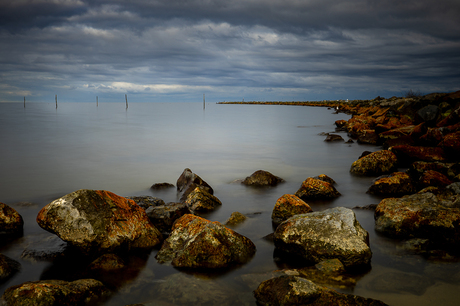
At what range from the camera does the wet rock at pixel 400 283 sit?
4664 millimetres

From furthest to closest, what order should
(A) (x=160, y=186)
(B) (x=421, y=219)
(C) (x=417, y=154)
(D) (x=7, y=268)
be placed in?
1. (C) (x=417, y=154)
2. (A) (x=160, y=186)
3. (B) (x=421, y=219)
4. (D) (x=7, y=268)

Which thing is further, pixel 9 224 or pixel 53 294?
pixel 9 224

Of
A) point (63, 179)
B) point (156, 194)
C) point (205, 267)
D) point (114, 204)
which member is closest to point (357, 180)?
point (156, 194)

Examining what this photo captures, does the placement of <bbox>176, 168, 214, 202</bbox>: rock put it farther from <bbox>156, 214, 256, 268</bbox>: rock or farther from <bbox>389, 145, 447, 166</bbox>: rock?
<bbox>389, 145, 447, 166</bbox>: rock

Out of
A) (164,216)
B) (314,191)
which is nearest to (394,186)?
(314,191)

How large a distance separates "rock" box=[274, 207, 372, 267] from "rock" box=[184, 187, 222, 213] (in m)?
2.69

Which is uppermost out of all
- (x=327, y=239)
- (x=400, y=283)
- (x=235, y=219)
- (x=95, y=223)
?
(x=95, y=223)

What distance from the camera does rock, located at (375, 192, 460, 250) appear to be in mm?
5805

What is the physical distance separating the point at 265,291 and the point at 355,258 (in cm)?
175

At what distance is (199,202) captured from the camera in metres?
7.98

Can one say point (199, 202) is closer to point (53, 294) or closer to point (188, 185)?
point (188, 185)

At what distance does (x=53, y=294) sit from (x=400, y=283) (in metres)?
4.78

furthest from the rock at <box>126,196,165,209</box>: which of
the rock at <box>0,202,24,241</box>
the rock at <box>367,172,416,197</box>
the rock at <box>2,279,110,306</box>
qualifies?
the rock at <box>367,172,416,197</box>

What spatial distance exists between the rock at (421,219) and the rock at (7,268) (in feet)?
21.8
